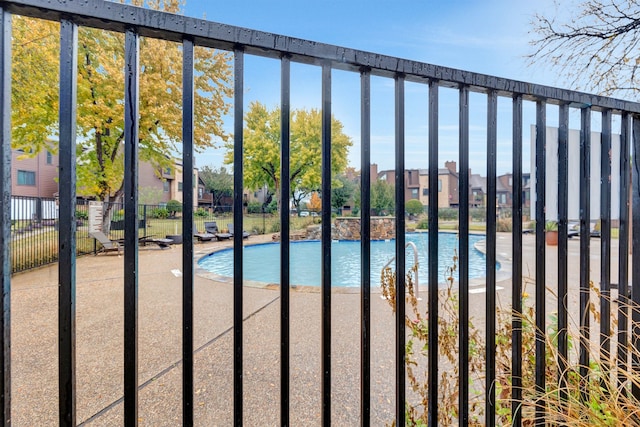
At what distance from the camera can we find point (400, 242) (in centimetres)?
105

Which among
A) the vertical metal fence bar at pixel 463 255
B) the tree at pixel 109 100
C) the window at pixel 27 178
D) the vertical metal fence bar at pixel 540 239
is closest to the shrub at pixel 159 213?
the tree at pixel 109 100

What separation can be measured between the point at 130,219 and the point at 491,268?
4.19ft

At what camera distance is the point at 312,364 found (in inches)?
96.2

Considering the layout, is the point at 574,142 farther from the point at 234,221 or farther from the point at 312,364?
the point at 312,364

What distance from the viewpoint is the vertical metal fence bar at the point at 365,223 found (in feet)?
3.24

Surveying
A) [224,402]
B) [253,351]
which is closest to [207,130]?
[253,351]

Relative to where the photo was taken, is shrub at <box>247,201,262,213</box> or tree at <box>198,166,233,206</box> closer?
shrub at <box>247,201,262,213</box>

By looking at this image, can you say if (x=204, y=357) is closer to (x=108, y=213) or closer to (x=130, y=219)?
(x=130, y=219)

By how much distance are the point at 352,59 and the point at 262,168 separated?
10694 millimetres

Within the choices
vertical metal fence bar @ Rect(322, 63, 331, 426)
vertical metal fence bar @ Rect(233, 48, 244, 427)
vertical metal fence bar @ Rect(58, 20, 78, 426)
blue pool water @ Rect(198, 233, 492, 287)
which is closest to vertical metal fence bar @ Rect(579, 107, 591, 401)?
vertical metal fence bar @ Rect(322, 63, 331, 426)

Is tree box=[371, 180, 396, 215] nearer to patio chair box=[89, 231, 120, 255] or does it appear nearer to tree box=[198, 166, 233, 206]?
tree box=[198, 166, 233, 206]

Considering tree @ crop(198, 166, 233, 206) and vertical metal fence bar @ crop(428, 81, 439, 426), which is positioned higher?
tree @ crop(198, 166, 233, 206)

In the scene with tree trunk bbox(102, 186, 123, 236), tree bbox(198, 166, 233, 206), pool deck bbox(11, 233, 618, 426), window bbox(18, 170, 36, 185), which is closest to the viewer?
pool deck bbox(11, 233, 618, 426)

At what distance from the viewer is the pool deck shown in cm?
189
